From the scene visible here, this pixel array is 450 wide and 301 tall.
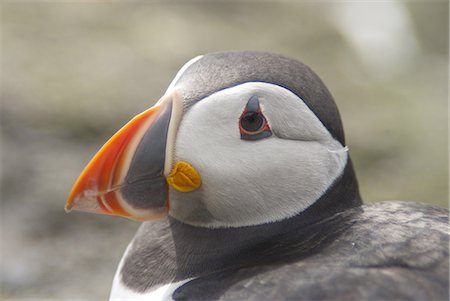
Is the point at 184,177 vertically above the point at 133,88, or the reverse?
the point at 133,88

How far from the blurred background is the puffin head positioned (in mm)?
1704

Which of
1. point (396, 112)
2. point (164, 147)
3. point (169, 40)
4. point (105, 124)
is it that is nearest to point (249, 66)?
point (164, 147)

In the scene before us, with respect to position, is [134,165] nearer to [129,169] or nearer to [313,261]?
Answer: [129,169]

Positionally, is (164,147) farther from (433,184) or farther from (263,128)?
(433,184)

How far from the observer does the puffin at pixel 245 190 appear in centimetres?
279

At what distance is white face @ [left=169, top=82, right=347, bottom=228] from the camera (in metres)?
2.86

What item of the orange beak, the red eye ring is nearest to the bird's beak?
the orange beak

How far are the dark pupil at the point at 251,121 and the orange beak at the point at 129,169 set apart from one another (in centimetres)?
26

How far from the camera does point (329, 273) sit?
2.61m

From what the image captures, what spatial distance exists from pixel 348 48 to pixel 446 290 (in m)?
5.60

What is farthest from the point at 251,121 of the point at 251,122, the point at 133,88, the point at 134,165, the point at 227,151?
the point at 133,88

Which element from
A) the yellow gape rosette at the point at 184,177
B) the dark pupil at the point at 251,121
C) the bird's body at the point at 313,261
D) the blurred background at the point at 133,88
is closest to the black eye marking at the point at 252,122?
the dark pupil at the point at 251,121

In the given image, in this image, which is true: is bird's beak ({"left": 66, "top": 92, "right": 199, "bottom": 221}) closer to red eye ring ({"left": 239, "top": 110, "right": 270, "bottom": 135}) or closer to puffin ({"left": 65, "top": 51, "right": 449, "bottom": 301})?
puffin ({"left": 65, "top": 51, "right": 449, "bottom": 301})

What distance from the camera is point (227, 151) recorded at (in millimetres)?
2877
